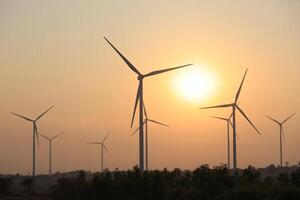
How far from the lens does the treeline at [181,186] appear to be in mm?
77438

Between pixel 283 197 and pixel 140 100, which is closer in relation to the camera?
pixel 283 197

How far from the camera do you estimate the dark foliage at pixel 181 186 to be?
3051 inches

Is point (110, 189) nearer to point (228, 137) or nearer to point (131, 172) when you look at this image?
point (131, 172)

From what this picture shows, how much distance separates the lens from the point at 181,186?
88.7 m

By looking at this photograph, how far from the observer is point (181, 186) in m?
88.7

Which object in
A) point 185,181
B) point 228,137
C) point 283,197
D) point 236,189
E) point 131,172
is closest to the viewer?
point 283,197

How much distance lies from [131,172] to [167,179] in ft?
21.2

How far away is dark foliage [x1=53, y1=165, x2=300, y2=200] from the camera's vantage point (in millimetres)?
77500

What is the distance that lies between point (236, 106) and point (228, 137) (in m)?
29.5

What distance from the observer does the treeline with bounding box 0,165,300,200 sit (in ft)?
254

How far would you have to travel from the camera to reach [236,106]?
11656 centimetres

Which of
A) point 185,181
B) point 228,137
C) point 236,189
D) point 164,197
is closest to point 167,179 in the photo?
point 185,181

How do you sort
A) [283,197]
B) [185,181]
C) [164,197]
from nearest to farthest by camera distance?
[283,197] < [164,197] < [185,181]

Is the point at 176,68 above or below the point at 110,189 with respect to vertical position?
above
